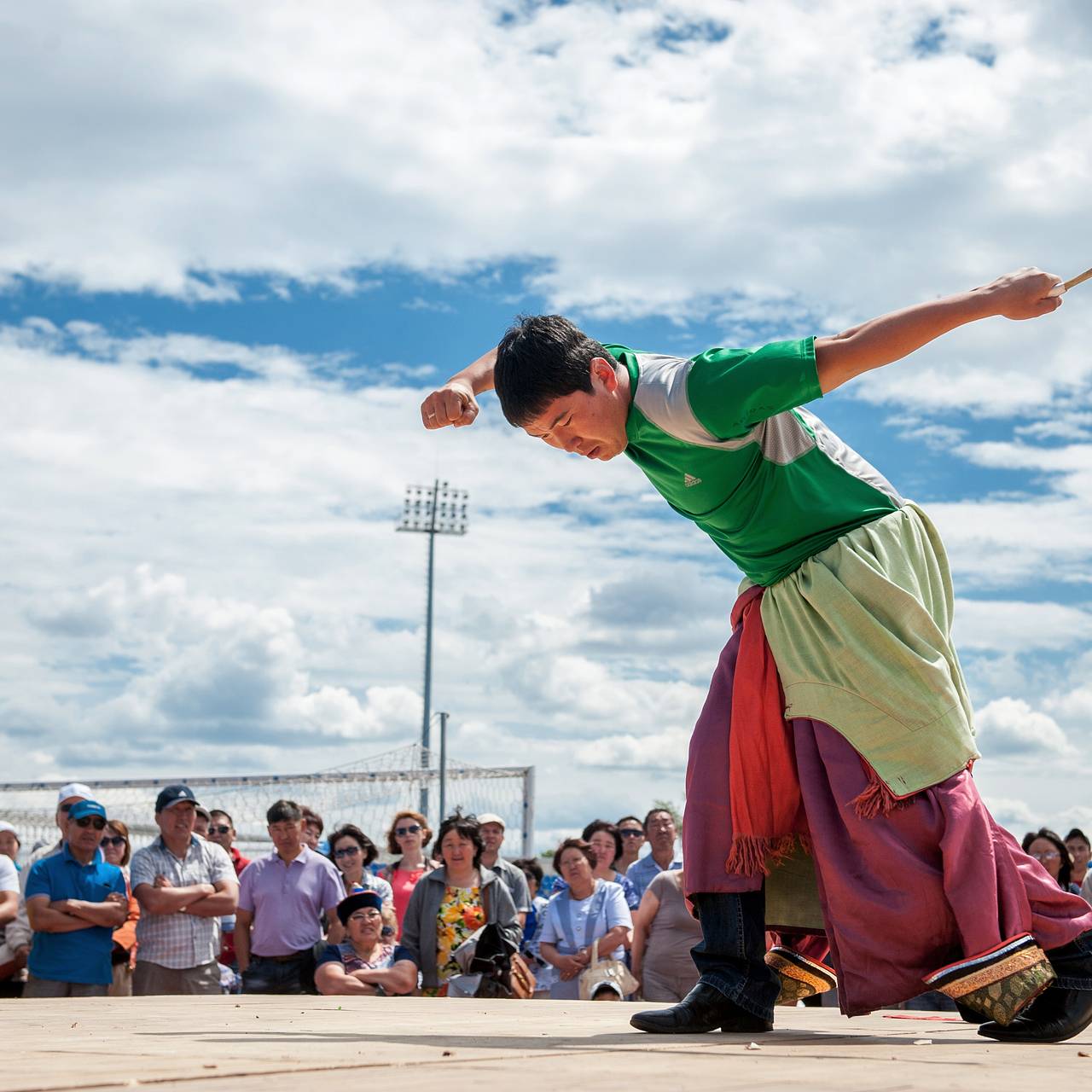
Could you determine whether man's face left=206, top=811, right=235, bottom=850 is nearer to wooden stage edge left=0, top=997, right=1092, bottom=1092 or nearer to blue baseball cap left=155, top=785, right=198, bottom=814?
blue baseball cap left=155, top=785, right=198, bottom=814

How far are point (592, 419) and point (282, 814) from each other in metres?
5.57

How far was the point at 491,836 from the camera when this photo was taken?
9.19 metres

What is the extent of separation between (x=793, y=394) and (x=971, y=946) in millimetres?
1303

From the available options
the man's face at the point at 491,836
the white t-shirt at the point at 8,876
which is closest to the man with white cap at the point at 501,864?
the man's face at the point at 491,836

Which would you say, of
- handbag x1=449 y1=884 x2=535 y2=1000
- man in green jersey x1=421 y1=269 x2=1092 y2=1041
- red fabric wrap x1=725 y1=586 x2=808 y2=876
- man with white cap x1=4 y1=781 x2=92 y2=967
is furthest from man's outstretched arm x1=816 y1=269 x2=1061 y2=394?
man with white cap x1=4 y1=781 x2=92 y2=967

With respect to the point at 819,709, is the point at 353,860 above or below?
below

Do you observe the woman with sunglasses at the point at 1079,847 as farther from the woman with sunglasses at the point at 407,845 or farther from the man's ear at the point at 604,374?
the man's ear at the point at 604,374

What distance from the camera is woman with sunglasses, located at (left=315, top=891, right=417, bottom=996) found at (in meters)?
7.35

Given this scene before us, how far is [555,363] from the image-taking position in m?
3.26

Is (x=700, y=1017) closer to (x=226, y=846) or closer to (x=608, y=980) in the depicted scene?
(x=608, y=980)

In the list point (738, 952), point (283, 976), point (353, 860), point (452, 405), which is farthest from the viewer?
point (353, 860)

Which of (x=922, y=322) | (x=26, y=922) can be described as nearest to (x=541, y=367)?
(x=922, y=322)

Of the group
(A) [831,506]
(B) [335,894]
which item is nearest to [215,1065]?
(A) [831,506]

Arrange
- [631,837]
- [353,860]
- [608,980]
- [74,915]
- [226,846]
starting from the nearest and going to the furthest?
[74,915], [608,980], [353,860], [226,846], [631,837]
